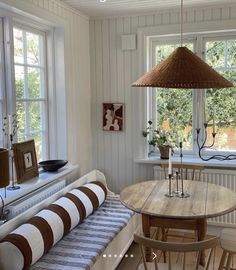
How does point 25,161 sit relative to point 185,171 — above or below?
above

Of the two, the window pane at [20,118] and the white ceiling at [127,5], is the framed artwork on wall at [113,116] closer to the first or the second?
the white ceiling at [127,5]

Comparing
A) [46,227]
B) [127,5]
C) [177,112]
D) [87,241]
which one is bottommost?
[87,241]

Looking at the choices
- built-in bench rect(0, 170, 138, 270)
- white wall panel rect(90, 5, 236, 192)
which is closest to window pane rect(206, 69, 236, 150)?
white wall panel rect(90, 5, 236, 192)

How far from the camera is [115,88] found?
412cm

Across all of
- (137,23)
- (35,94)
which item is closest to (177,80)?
(35,94)

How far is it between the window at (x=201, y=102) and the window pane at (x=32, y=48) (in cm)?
134

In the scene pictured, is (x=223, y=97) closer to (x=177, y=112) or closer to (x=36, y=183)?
(x=177, y=112)

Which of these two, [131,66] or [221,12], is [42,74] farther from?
[221,12]

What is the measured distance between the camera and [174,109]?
13.4ft

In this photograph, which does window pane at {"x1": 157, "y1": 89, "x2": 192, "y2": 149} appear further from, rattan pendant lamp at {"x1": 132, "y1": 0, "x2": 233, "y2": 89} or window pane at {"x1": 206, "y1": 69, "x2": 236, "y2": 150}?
rattan pendant lamp at {"x1": 132, "y1": 0, "x2": 233, "y2": 89}

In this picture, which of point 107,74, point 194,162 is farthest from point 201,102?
point 107,74

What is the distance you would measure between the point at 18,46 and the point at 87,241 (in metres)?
1.78

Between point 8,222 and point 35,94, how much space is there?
139 centimetres

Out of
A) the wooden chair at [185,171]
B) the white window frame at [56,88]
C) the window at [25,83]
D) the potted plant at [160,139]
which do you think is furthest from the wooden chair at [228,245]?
the window at [25,83]
